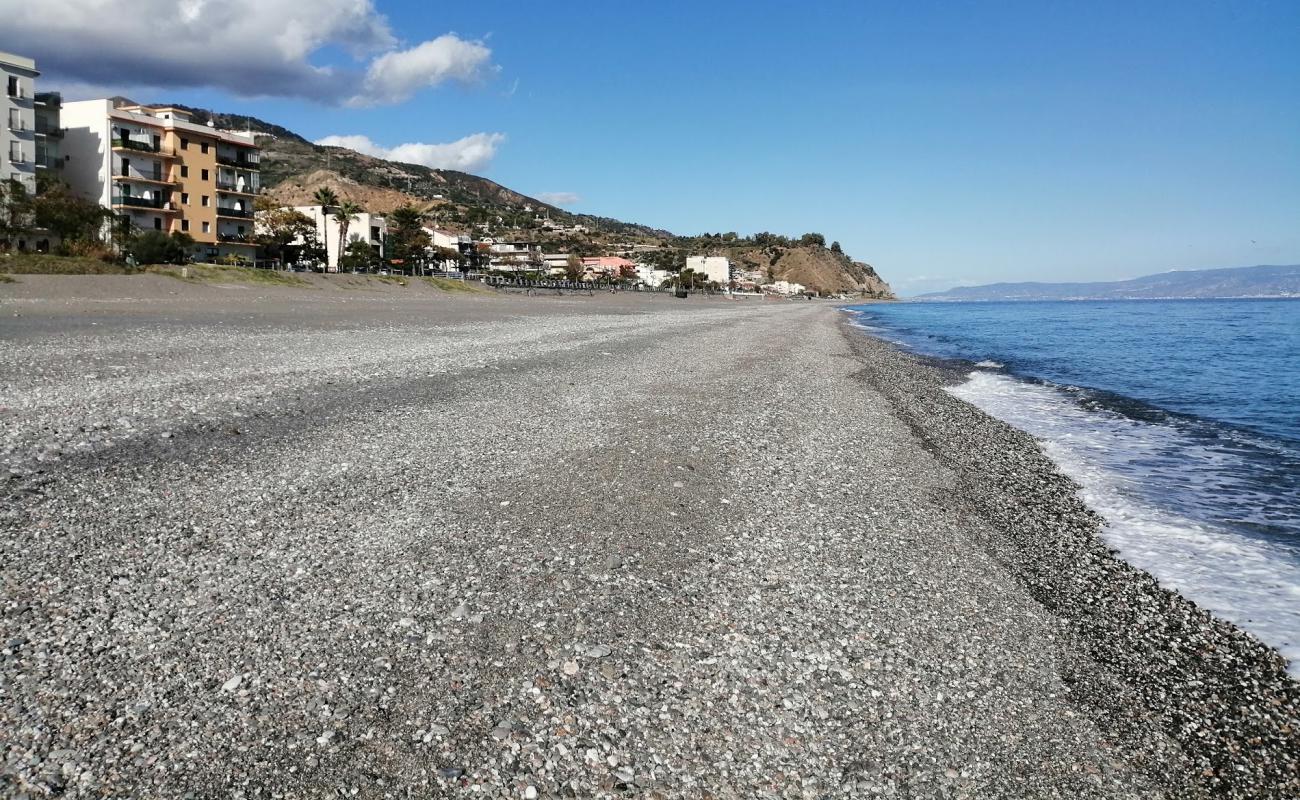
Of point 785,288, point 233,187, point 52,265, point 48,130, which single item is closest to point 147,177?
point 48,130

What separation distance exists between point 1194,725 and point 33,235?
5433 cm

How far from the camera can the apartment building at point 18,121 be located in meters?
46.4

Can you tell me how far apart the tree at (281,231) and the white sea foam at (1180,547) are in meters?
68.4

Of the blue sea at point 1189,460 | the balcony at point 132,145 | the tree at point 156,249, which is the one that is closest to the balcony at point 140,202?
the balcony at point 132,145

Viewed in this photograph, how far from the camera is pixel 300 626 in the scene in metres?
3.94

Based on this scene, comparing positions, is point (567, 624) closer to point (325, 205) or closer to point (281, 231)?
point (281, 231)

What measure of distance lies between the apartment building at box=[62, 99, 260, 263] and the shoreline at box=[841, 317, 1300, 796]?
198 ft

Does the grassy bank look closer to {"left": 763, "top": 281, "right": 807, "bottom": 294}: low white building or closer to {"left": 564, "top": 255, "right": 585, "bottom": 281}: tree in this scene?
{"left": 564, "top": 255, "right": 585, "bottom": 281}: tree

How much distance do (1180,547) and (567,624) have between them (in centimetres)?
587

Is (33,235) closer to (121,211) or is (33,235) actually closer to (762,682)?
(121,211)

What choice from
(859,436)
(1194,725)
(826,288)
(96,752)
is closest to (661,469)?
(859,436)

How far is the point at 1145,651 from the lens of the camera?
4605mm

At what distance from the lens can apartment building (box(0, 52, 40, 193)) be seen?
46375mm

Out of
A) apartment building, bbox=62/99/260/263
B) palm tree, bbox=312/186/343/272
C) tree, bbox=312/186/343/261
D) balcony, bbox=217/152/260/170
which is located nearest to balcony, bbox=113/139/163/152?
apartment building, bbox=62/99/260/263
